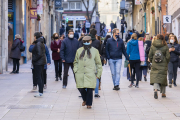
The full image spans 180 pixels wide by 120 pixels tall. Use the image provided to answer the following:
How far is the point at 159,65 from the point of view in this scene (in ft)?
33.6

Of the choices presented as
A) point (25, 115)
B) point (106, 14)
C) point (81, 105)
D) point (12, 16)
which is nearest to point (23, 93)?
point (81, 105)

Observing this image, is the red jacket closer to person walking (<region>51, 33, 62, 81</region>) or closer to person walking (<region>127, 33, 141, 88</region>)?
person walking (<region>51, 33, 62, 81</region>)

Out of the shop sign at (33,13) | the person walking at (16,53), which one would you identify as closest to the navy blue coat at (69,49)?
the person walking at (16,53)

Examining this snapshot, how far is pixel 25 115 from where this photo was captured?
7695mm

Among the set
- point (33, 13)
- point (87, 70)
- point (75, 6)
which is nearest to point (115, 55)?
point (87, 70)

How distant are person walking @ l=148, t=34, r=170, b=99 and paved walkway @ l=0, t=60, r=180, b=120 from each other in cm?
38

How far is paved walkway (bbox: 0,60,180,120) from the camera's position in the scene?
7.62 meters

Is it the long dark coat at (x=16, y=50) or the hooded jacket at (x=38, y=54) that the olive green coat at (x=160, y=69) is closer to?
the hooded jacket at (x=38, y=54)

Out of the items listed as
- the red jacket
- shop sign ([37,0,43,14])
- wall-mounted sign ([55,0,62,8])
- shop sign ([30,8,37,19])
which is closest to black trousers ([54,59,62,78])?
the red jacket

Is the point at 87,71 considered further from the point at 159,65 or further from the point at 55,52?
the point at 55,52

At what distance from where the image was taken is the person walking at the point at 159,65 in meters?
10.2

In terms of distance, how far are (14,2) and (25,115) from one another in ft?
56.2

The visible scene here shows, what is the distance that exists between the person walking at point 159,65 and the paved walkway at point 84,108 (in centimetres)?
38

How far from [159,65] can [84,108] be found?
8.85 ft
